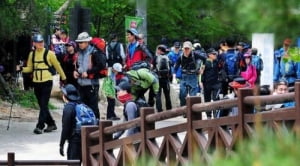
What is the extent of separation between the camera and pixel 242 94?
6520 mm

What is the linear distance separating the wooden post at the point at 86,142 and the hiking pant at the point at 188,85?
7.99 meters

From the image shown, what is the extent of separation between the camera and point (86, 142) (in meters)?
8.95

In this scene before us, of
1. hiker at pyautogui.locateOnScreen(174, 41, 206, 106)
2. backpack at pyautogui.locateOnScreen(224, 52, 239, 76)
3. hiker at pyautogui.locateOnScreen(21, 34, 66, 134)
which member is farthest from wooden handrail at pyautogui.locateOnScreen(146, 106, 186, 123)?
backpack at pyautogui.locateOnScreen(224, 52, 239, 76)

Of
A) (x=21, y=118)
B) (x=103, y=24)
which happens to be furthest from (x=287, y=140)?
(x=103, y=24)

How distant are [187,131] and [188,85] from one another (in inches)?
391

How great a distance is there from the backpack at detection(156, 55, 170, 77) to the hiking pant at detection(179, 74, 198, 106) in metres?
1.25

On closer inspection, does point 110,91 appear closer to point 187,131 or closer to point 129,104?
point 129,104

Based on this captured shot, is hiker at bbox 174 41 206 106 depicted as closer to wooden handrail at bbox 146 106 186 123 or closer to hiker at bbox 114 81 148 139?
hiker at bbox 114 81 148 139

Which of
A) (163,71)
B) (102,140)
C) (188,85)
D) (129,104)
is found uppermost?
(129,104)

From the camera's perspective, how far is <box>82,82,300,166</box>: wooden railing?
611 cm

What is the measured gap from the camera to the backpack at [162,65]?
18234mm

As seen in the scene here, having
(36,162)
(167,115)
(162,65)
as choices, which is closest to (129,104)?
(36,162)

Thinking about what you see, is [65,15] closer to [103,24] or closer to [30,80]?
[103,24]

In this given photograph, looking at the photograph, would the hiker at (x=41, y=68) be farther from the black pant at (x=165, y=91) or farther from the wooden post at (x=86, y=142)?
the black pant at (x=165, y=91)
